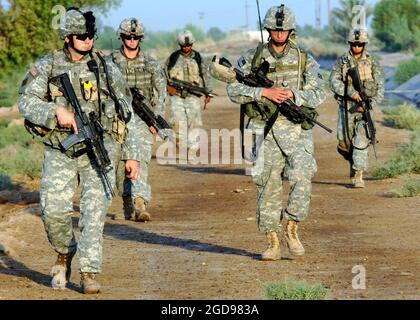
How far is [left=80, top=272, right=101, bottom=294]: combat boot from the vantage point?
33.1ft

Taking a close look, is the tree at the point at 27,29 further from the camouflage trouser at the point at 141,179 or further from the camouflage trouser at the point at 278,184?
the camouflage trouser at the point at 278,184

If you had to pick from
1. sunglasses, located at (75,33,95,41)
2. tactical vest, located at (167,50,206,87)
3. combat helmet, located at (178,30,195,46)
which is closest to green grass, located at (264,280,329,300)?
sunglasses, located at (75,33,95,41)

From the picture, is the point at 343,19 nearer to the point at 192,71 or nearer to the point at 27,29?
the point at 27,29

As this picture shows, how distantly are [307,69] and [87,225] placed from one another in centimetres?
268

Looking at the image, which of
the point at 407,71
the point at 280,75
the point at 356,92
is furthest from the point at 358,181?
the point at 407,71

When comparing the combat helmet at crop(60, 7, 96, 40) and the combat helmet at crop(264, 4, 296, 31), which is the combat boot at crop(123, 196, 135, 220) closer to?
the combat helmet at crop(264, 4, 296, 31)

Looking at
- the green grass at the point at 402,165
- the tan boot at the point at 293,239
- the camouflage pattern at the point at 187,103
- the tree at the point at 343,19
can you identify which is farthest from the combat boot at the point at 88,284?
the tree at the point at 343,19

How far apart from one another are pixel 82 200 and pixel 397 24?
→ 207 ft

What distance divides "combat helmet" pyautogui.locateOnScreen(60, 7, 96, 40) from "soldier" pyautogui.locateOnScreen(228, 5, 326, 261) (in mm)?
2010

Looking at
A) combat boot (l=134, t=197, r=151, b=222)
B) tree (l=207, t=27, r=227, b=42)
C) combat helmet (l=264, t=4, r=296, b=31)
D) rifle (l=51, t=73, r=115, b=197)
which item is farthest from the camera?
tree (l=207, t=27, r=227, b=42)

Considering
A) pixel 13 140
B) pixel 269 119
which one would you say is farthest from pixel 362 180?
pixel 13 140

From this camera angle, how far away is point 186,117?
885 inches

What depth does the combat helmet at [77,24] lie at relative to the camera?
999 cm
